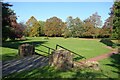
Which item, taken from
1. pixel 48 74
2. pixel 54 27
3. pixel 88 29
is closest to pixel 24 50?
pixel 48 74

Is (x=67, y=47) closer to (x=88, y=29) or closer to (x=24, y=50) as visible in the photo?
(x=24, y=50)

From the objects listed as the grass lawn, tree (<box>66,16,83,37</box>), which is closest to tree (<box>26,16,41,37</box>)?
tree (<box>66,16,83,37</box>)

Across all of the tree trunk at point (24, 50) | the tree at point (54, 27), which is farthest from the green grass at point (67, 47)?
the tree at point (54, 27)

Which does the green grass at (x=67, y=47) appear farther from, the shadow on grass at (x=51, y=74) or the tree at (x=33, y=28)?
the tree at (x=33, y=28)

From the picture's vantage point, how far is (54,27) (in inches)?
3627

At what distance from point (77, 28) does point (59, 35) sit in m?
8.69

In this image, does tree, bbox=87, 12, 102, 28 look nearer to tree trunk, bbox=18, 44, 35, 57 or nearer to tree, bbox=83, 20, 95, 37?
tree, bbox=83, 20, 95, 37

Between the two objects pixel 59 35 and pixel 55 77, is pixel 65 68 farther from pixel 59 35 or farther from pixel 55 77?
pixel 59 35

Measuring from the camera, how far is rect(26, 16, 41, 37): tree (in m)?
88.7

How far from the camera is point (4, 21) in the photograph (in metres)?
27.3

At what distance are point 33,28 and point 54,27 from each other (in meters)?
9.25

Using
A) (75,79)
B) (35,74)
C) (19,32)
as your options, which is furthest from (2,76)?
(19,32)

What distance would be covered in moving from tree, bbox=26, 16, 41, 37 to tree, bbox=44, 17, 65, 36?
383 centimetres

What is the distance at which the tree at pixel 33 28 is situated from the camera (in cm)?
8869
